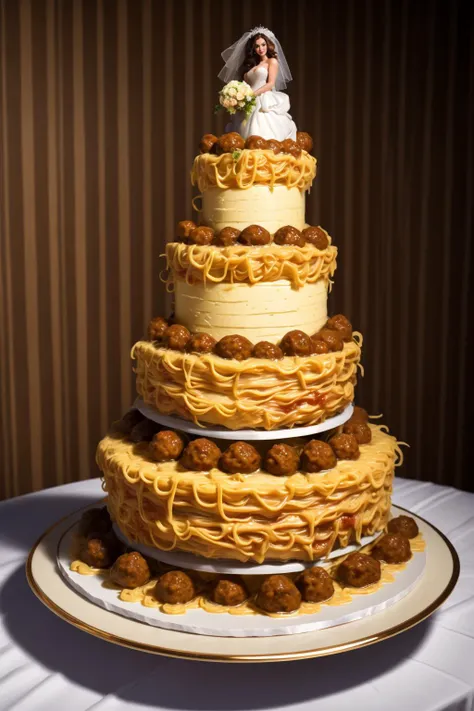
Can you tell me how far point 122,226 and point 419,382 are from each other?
2.15 m

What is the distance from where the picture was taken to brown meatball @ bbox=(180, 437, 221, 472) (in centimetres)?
276

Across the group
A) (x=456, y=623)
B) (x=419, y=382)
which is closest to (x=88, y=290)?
(x=419, y=382)

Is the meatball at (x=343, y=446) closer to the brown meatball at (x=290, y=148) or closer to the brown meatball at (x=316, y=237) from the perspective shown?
the brown meatball at (x=316, y=237)

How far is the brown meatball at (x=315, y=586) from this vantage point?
2730mm

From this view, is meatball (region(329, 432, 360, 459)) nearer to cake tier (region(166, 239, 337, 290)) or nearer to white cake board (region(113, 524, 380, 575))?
white cake board (region(113, 524, 380, 575))

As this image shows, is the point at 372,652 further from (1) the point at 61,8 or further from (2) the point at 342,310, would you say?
(1) the point at 61,8

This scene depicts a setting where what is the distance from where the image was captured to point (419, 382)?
5.77 meters

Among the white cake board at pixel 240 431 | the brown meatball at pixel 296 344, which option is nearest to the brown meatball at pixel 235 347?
the brown meatball at pixel 296 344

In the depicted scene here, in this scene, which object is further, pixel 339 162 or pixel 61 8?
pixel 339 162

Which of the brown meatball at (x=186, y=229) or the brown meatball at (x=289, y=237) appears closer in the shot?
the brown meatball at (x=289, y=237)

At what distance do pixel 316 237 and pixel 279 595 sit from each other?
1171 mm

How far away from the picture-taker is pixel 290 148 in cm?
296

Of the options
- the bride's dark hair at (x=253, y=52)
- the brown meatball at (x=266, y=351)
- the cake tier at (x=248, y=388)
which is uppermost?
the bride's dark hair at (x=253, y=52)

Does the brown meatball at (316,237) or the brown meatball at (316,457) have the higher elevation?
the brown meatball at (316,237)
